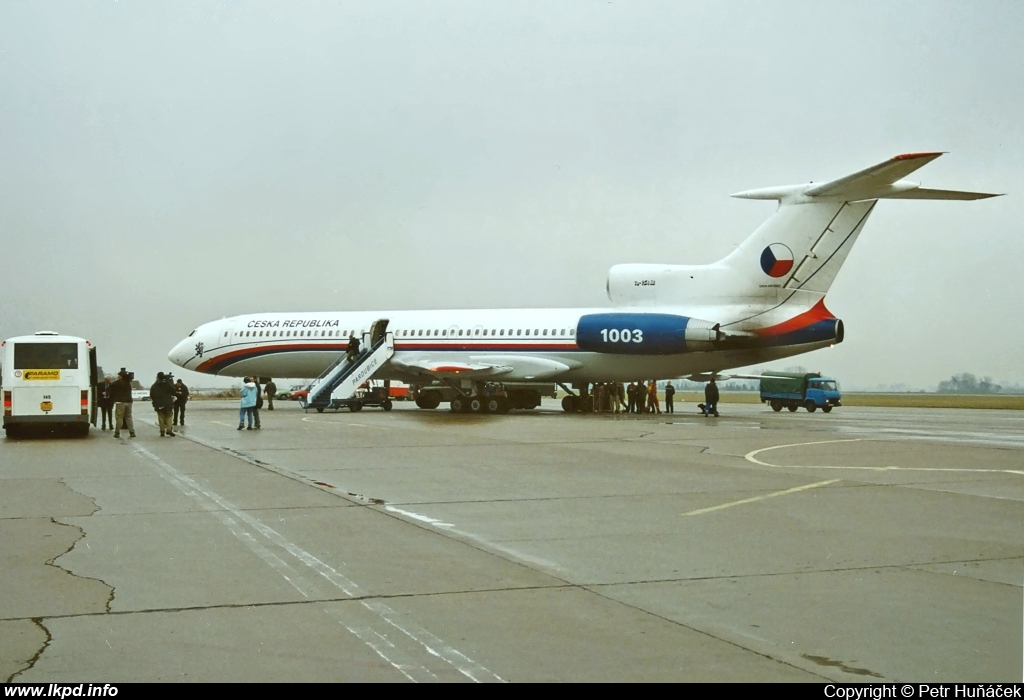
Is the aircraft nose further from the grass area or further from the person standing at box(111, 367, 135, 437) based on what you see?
the grass area

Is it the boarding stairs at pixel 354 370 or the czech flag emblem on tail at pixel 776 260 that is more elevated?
the czech flag emblem on tail at pixel 776 260

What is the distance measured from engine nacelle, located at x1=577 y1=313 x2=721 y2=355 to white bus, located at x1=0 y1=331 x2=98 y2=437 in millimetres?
16601

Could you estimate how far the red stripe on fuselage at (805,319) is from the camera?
1193 inches

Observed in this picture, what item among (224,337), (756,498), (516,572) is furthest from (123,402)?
(516,572)

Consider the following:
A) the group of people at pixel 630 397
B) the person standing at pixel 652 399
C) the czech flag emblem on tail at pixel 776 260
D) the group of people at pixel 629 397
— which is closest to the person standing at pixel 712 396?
the group of people at pixel 630 397

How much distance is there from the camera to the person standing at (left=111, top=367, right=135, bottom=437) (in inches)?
1000

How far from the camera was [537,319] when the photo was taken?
119ft

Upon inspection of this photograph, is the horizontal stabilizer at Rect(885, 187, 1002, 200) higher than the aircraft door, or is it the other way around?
the horizontal stabilizer at Rect(885, 187, 1002, 200)

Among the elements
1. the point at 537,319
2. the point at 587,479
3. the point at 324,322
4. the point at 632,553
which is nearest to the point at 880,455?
the point at 587,479

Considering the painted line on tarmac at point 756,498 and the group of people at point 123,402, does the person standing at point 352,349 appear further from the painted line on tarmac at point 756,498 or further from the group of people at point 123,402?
the painted line on tarmac at point 756,498

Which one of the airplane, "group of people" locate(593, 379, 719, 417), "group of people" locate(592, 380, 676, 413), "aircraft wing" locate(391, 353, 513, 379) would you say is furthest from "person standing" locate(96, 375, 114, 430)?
"group of people" locate(593, 379, 719, 417)

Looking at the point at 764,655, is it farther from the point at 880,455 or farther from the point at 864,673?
the point at 880,455

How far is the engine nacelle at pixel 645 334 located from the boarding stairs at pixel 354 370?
26.9 feet

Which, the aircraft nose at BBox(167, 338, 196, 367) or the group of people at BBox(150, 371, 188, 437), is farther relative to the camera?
the aircraft nose at BBox(167, 338, 196, 367)
